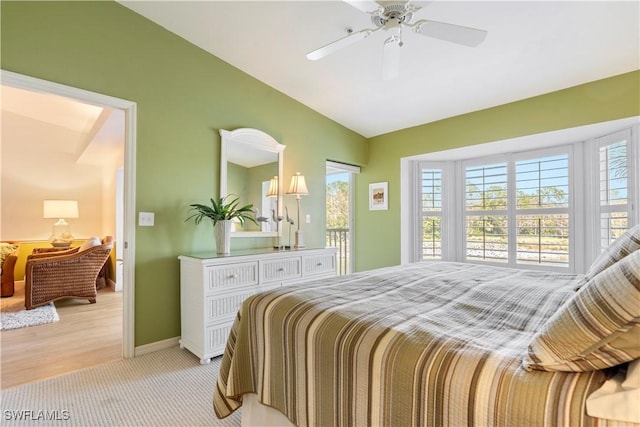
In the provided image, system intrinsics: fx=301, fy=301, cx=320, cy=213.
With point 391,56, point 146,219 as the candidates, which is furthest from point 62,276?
point 391,56

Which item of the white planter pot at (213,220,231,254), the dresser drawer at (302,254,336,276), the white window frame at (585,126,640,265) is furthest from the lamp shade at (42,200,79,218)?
the white window frame at (585,126,640,265)

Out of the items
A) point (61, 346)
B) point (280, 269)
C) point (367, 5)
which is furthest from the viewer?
point (280, 269)

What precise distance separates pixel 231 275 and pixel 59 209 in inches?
196

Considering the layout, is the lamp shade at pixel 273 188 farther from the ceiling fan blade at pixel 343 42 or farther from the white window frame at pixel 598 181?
the white window frame at pixel 598 181

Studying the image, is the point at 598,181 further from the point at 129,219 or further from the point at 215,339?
the point at 129,219

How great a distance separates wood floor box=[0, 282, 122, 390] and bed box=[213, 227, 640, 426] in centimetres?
166

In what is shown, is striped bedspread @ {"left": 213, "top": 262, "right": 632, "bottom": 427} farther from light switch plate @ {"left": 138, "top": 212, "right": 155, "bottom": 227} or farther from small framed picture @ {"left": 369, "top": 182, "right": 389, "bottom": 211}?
small framed picture @ {"left": 369, "top": 182, "right": 389, "bottom": 211}

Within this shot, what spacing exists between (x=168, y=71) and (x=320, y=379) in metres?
2.88

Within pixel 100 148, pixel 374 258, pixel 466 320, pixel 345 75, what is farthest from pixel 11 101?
pixel 466 320

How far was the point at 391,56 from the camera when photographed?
2.05 meters

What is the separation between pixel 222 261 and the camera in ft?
8.10

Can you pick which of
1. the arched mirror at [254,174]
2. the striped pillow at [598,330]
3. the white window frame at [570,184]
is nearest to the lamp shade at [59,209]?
the arched mirror at [254,174]

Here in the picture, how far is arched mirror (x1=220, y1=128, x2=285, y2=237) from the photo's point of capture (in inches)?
123

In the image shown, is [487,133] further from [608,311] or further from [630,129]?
[608,311]
